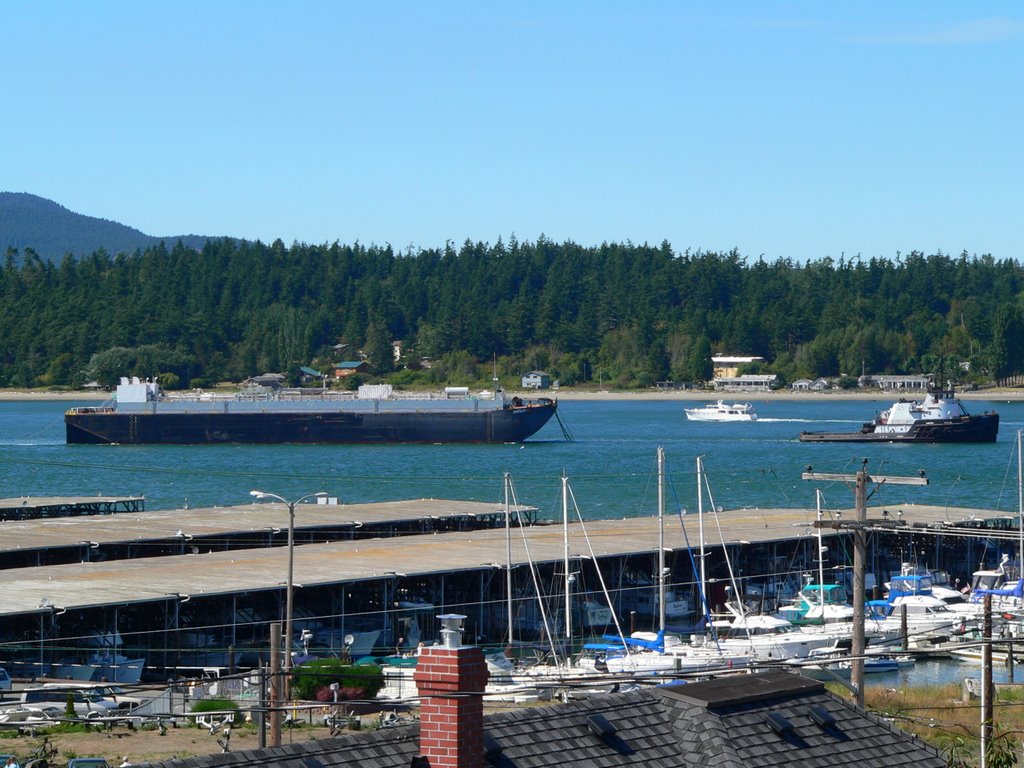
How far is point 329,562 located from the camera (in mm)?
39906

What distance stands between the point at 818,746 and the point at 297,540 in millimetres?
39439

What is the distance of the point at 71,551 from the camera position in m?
45.2

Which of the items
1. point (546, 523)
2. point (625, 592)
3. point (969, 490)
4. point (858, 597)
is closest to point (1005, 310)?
point (969, 490)

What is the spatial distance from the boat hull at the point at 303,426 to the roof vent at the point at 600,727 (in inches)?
4024

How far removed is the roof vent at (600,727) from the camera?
11.1 meters

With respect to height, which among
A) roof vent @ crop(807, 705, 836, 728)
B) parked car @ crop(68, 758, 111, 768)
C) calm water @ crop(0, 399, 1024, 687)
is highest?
roof vent @ crop(807, 705, 836, 728)

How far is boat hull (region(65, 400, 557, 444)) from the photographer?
4481 inches

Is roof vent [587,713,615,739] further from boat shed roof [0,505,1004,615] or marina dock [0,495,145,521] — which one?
marina dock [0,495,145,521]

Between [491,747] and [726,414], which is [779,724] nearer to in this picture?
[491,747]

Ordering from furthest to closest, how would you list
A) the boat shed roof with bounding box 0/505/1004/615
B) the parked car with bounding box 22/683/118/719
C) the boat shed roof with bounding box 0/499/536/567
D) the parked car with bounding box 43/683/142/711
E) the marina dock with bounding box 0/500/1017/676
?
the boat shed roof with bounding box 0/499/536/567 < the boat shed roof with bounding box 0/505/1004/615 < the marina dock with bounding box 0/500/1017/676 < the parked car with bounding box 43/683/142/711 < the parked car with bounding box 22/683/118/719

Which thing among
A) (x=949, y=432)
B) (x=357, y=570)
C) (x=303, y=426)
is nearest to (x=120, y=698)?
(x=357, y=570)

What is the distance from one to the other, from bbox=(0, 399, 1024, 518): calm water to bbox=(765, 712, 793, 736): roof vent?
53705 millimetres

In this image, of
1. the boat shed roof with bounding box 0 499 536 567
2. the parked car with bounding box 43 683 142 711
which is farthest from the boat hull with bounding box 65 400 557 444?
the parked car with bounding box 43 683 142 711

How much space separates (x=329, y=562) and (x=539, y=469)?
56340 millimetres
